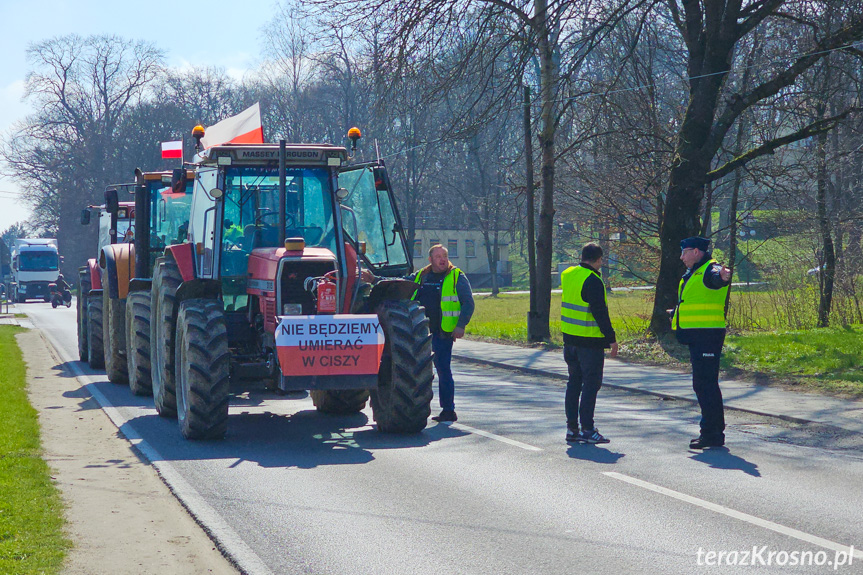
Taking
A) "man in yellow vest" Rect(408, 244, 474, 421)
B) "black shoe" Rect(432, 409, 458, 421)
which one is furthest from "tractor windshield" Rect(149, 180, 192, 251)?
"black shoe" Rect(432, 409, 458, 421)

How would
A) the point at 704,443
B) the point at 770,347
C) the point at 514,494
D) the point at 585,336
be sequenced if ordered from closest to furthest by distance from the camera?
the point at 514,494 < the point at 704,443 < the point at 585,336 < the point at 770,347

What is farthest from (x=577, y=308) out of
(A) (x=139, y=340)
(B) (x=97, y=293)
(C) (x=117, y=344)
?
(B) (x=97, y=293)

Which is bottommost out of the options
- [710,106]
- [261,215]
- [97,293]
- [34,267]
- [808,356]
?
[808,356]

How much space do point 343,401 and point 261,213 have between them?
242cm

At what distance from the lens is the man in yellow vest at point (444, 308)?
34.7 feet

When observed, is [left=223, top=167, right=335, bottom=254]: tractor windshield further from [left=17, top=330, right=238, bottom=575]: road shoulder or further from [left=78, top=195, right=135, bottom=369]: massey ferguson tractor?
[left=78, top=195, right=135, bottom=369]: massey ferguson tractor

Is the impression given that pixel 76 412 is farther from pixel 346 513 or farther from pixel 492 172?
pixel 492 172

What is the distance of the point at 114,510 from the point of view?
21.9ft

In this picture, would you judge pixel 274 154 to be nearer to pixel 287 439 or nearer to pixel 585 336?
pixel 287 439

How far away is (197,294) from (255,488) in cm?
331

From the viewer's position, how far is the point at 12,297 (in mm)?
62250

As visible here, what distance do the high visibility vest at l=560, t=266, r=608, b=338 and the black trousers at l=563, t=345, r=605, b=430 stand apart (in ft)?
0.55

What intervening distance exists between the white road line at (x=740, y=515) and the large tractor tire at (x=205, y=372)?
3752 mm

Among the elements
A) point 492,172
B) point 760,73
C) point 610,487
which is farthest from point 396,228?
point 492,172
